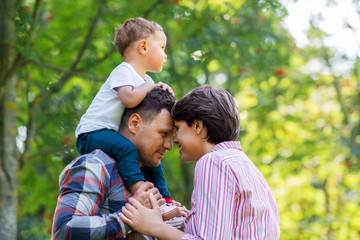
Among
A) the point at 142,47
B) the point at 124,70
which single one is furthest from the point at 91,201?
the point at 142,47

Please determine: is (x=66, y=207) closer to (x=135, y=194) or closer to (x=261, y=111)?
(x=135, y=194)

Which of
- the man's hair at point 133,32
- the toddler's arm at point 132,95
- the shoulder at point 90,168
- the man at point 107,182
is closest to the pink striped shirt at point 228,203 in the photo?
the man at point 107,182

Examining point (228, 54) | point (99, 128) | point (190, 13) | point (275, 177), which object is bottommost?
point (275, 177)

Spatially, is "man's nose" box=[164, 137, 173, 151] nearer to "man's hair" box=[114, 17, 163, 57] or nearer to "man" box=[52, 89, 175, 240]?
"man" box=[52, 89, 175, 240]

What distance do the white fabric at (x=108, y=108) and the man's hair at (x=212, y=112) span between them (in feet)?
1.39

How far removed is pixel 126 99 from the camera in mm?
A: 2652

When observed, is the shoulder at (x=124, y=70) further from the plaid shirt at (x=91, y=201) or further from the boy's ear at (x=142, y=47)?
the plaid shirt at (x=91, y=201)

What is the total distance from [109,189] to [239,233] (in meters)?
0.70

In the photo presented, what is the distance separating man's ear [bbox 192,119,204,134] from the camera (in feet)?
8.09

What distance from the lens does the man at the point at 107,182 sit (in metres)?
2.19

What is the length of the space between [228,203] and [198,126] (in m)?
0.50

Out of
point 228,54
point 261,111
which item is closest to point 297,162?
point 261,111

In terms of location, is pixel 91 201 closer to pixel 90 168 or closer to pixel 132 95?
pixel 90 168

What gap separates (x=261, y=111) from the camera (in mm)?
11781
